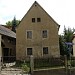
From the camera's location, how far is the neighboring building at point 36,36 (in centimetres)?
3484

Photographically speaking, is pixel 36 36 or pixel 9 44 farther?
pixel 9 44

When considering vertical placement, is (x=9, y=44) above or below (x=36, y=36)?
below

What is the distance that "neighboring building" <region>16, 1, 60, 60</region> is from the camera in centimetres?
3484

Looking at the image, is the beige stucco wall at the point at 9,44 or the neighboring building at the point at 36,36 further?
the beige stucco wall at the point at 9,44

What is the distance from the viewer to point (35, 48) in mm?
35094

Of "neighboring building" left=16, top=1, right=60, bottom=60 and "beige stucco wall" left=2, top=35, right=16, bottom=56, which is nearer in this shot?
"neighboring building" left=16, top=1, right=60, bottom=60

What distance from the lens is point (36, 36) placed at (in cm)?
3519

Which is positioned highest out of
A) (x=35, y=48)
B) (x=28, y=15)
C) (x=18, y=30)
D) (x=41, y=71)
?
(x=28, y=15)

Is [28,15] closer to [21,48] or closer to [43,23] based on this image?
[43,23]

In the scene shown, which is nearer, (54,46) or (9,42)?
(54,46)

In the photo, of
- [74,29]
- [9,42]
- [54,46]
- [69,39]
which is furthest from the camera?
[74,29]

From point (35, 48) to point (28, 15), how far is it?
206 inches

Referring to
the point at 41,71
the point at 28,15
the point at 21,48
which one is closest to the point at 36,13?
the point at 28,15

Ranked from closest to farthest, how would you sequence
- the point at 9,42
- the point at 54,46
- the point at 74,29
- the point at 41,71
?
the point at 41,71 → the point at 54,46 → the point at 9,42 → the point at 74,29
